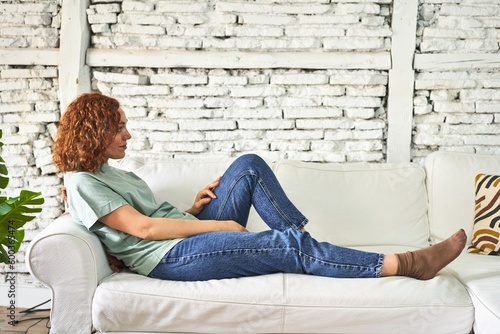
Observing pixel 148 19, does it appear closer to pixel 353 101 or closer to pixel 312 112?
pixel 312 112

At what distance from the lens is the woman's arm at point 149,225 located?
235 cm

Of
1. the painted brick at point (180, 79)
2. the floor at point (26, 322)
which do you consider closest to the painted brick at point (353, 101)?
the painted brick at point (180, 79)

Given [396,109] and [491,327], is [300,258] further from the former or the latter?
[396,109]

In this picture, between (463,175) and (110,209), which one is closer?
(110,209)

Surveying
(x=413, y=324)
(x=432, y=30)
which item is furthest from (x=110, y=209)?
(x=432, y=30)

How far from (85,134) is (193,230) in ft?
1.86

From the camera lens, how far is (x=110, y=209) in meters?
2.33

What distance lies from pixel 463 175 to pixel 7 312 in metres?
2.50

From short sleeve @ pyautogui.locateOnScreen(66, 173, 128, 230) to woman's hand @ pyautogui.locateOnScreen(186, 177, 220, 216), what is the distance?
1.41ft

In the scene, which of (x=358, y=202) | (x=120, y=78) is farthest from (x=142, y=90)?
(x=358, y=202)

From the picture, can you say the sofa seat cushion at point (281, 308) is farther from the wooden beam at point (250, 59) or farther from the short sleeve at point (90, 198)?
the wooden beam at point (250, 59)

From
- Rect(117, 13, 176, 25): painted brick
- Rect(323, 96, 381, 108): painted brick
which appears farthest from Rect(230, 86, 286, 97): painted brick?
Rect(117, 13, 176, 25): painted brick

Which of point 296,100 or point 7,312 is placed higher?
point 296,100

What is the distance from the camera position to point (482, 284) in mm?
2338
